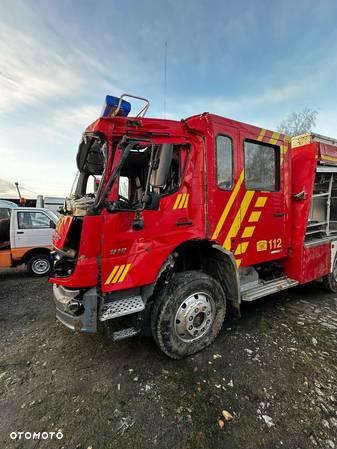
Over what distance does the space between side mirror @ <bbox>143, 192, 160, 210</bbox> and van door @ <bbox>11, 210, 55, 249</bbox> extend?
515 cm

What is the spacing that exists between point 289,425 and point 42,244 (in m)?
6.42

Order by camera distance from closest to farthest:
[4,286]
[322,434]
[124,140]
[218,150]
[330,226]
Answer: [322,434] → [124,140] → [218,150] → [330,226] → [4,286]

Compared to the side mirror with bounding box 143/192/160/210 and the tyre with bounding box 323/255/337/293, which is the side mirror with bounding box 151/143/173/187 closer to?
the side mirror with bounding box 143/192/160/210

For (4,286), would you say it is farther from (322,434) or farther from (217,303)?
(322,434)

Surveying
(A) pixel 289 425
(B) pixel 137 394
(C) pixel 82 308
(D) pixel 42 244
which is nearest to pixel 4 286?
(D) pixel 42 244

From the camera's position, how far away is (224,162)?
302cm

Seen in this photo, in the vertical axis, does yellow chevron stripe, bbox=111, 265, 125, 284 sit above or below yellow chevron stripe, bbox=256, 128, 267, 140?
below

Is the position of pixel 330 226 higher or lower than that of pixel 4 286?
higher

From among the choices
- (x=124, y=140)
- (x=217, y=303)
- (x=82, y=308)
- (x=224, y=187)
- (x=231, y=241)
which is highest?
(x=124, y=140)

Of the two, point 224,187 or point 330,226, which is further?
point 330,226

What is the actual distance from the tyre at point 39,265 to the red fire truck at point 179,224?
3996mm

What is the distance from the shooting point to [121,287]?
7.76 feet

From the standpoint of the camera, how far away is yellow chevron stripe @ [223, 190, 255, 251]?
3072 mm

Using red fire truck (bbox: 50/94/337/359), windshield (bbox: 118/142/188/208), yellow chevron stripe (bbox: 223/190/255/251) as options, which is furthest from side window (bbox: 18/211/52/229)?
yellow chevron stripe (bbox: 223/190/255/251)
